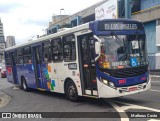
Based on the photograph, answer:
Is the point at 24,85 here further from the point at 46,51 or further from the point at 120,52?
the point at 120,52

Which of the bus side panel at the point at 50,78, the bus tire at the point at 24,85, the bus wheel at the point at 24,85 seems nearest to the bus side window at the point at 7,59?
the bus tire at the point at 24,85

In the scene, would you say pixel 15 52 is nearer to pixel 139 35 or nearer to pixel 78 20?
pixel 139 35

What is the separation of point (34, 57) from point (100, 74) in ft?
22.0

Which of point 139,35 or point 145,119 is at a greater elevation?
point 139,35

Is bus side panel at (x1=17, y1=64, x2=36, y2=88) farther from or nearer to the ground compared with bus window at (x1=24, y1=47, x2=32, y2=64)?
nearer to the ground

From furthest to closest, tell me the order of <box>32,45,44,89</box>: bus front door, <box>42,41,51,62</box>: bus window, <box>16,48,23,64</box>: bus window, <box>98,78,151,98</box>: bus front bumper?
1. <box>16,48,23,64</box>: bus window
2. <box>32,45,44,89</box>: bus front door
3. <box>42,41,51,62</box>: bus window
4. <box>98,78,151,98</box>: bus front bumper

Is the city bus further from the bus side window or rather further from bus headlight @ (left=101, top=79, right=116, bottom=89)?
the bus side window

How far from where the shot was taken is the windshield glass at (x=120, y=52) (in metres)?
10.1

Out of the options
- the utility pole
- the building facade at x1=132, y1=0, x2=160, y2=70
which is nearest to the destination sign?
the building facade at x1=132, y1=0, x2=160, y2=70

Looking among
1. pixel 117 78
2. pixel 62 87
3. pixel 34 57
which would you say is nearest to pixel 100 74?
pixel 117 78

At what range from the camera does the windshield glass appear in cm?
1010

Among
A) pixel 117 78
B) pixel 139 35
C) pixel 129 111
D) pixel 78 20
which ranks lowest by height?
pixel 129 111

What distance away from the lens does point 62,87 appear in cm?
1302

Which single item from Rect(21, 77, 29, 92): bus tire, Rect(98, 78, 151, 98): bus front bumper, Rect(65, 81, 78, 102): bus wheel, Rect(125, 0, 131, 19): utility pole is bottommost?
Rect(21, 77, 29, 92): bus tire
